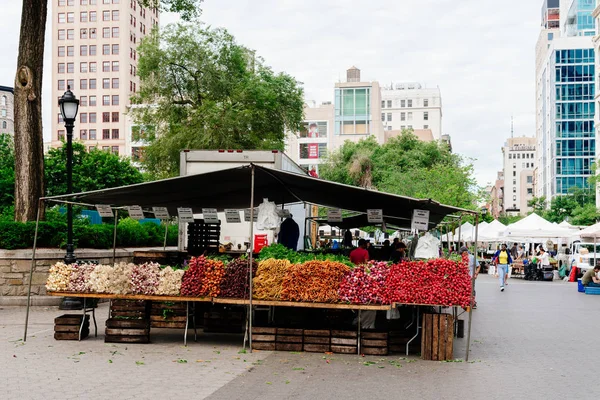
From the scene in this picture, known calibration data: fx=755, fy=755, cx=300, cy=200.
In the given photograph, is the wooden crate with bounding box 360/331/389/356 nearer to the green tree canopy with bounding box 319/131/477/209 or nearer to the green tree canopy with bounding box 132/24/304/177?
the green tree canopy with bounding box 132/24/304/177

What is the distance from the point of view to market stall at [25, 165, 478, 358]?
12.1 meters

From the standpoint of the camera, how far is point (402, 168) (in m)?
77.6

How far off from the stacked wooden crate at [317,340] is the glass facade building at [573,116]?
363ft

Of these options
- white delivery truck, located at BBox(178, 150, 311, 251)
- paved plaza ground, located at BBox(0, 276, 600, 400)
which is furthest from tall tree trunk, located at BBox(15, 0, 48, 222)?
paved plaza ground, located at BBox(0, 276, 600, 400)

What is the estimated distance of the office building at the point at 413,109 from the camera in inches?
6954

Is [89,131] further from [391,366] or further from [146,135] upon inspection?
[391,366]

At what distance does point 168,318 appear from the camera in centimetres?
1377

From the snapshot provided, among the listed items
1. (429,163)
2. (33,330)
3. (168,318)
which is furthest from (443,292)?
(429,163)

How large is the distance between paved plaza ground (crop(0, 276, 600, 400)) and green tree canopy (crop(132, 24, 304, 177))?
2675cm

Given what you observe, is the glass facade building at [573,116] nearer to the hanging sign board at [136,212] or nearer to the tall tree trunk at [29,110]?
the tall tree trunk at [29,110]

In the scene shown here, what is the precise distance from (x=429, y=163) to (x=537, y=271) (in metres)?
39.5

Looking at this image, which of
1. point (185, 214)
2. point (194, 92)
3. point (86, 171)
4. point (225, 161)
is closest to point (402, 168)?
point (86, 171)

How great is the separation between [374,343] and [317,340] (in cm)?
93

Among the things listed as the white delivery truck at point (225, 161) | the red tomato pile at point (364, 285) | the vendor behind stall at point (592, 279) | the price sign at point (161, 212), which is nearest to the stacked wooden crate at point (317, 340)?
the red tomato pile at point (364, 285)
